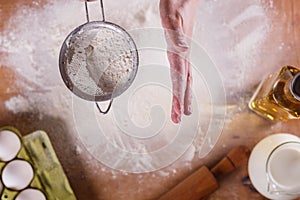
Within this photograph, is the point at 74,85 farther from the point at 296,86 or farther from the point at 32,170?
the point at 296,86

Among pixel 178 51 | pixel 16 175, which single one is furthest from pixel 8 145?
pixel 178 51

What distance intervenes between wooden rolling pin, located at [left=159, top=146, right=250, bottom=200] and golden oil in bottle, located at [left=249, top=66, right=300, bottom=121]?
81 millimetres

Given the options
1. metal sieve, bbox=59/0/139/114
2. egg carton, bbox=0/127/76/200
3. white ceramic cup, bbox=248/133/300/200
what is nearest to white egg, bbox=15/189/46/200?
egg carton, bbox=0/127/76/200

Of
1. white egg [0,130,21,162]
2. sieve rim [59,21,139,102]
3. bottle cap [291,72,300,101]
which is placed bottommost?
white egg [0,130,21,162]

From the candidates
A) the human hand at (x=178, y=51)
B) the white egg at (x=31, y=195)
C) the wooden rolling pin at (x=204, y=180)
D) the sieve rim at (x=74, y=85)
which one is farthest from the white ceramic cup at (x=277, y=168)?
the white egg at (x=31, y=195)

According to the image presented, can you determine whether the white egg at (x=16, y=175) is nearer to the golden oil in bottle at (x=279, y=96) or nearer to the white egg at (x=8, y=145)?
the white egg at (x=8, y=145)

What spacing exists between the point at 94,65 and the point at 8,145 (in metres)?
0.19

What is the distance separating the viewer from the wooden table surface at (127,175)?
1.04m

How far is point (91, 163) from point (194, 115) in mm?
197

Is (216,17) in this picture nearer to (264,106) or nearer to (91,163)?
(264,106)

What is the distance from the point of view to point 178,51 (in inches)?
Result: 40.8

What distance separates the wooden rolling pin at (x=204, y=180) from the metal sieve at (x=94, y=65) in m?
0.19

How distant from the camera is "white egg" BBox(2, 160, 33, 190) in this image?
96 centimetres

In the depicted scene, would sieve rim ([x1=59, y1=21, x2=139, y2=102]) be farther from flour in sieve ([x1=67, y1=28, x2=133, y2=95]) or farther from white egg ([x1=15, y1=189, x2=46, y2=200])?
white egg ([x1=15, y1=189, x2=46, y2=200])
